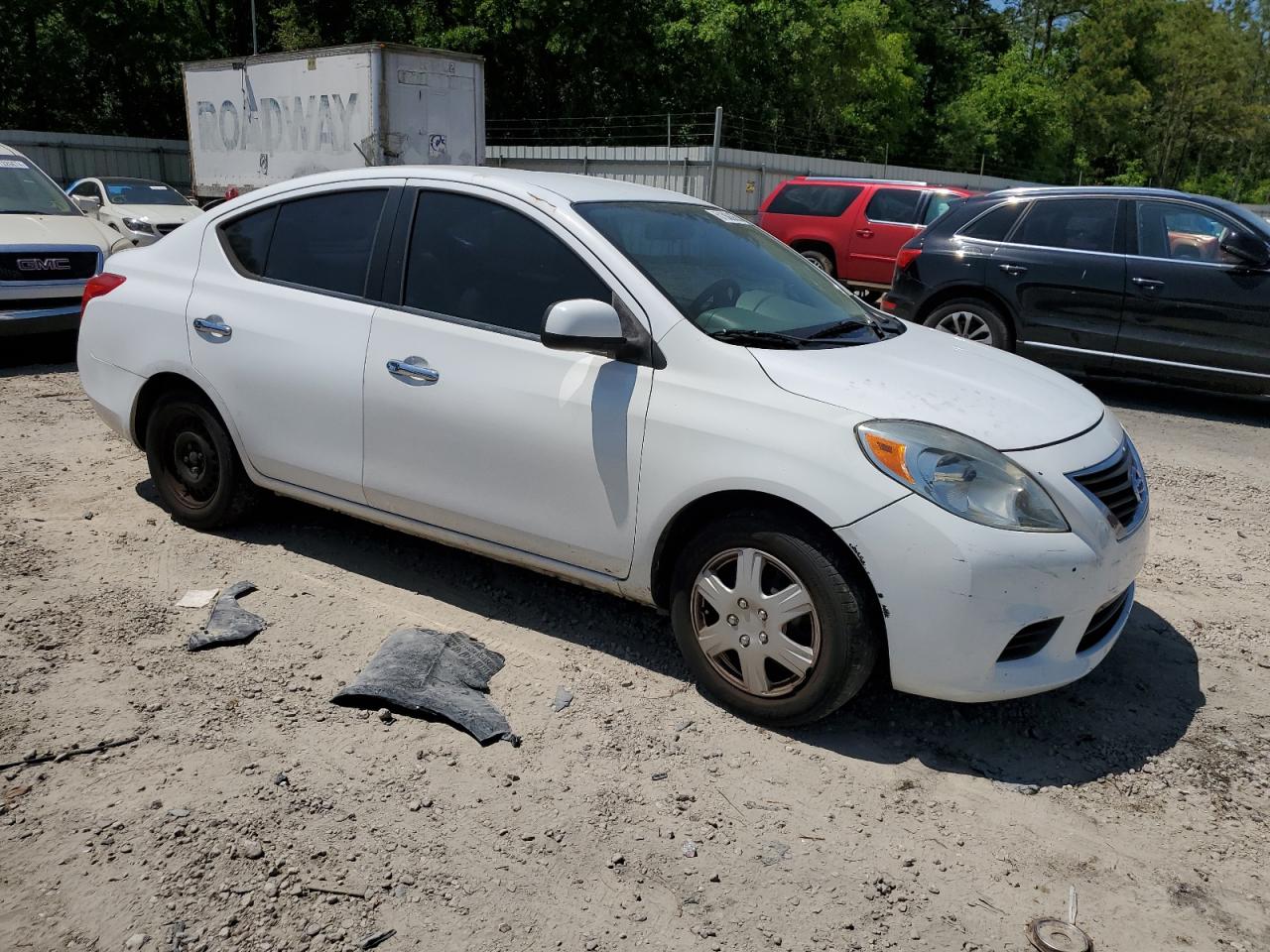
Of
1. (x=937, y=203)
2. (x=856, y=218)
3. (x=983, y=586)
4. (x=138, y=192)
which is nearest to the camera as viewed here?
(x=983, y=586)

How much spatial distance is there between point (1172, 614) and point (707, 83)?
30659mm

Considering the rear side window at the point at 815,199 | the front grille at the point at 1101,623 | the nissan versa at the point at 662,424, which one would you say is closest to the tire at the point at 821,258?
the rear side window at the point at 815,199

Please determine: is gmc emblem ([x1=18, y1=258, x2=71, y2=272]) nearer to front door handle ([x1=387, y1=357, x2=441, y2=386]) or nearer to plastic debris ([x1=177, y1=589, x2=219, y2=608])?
plastic debris ([x1=177, y1=589, x2=219, y2=608])

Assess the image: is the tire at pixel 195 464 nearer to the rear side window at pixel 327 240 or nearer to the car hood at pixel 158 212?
the rear side window at pixel 327 240

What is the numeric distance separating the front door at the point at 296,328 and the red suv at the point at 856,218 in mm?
10291

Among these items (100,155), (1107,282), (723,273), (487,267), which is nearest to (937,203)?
(1107,282)

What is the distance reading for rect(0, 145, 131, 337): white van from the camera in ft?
28.7

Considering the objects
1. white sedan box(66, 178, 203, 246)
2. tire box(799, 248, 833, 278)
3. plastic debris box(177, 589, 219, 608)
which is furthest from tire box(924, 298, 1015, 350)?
white sedan box(66, 178, 203, 246)

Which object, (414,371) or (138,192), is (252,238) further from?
(138,192)

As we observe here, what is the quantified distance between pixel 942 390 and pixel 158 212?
1611cm

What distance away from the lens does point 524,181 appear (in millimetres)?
4086

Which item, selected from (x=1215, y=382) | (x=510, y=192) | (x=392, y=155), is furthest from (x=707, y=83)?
(x=510, y=192)

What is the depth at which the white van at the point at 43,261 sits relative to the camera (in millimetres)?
8742

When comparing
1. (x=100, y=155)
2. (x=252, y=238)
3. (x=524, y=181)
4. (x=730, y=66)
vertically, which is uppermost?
(x=730, y=66)
